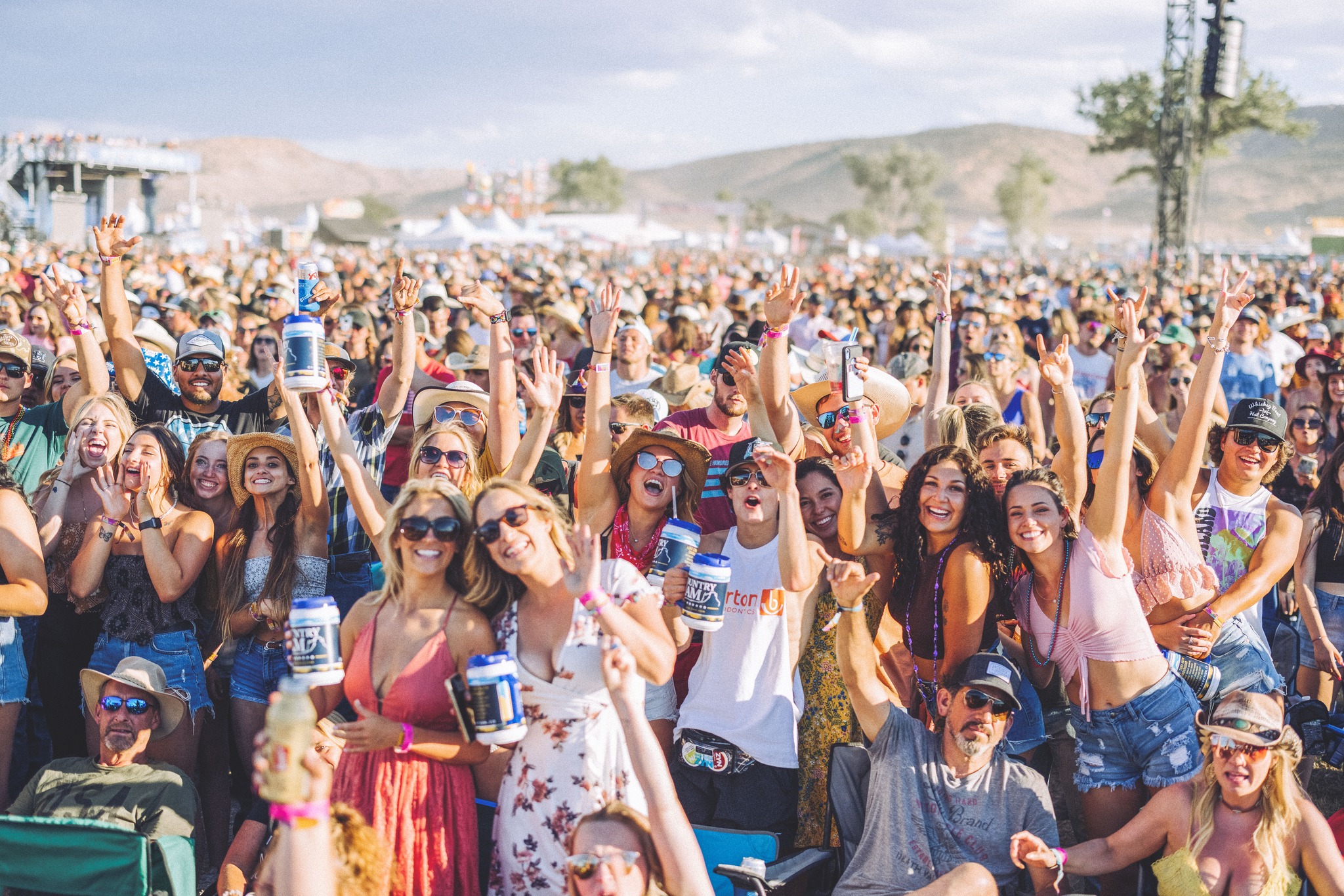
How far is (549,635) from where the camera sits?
2895 millimetres

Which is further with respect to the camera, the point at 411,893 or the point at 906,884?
the point at 906,884

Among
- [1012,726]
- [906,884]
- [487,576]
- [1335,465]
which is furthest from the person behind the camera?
[1335,465]

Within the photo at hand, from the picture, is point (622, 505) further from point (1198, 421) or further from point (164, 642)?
point (1198, 421)

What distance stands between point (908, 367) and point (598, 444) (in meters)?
2.96

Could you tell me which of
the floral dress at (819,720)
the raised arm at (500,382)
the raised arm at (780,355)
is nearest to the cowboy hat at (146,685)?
the raised arm at (500,382)

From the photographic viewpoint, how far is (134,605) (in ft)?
12.5

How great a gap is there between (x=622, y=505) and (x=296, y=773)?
1.96m

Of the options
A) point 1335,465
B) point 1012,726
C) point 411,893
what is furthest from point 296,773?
point 1335,465

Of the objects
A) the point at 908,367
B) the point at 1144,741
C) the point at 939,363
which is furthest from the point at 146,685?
the point at 908,367

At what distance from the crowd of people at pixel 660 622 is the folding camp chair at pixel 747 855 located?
96 millimetres

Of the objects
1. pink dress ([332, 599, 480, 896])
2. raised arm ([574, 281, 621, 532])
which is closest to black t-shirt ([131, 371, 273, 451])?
raised arm ([574, 281, 621, 532])

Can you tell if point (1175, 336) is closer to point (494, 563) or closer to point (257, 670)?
point (494, 563)

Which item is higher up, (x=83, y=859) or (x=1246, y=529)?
(x=1246, y=529)

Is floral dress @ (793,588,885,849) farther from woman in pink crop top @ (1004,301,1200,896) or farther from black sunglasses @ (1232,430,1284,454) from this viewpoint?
black sunglasses @ (1232,430,1284,454)
